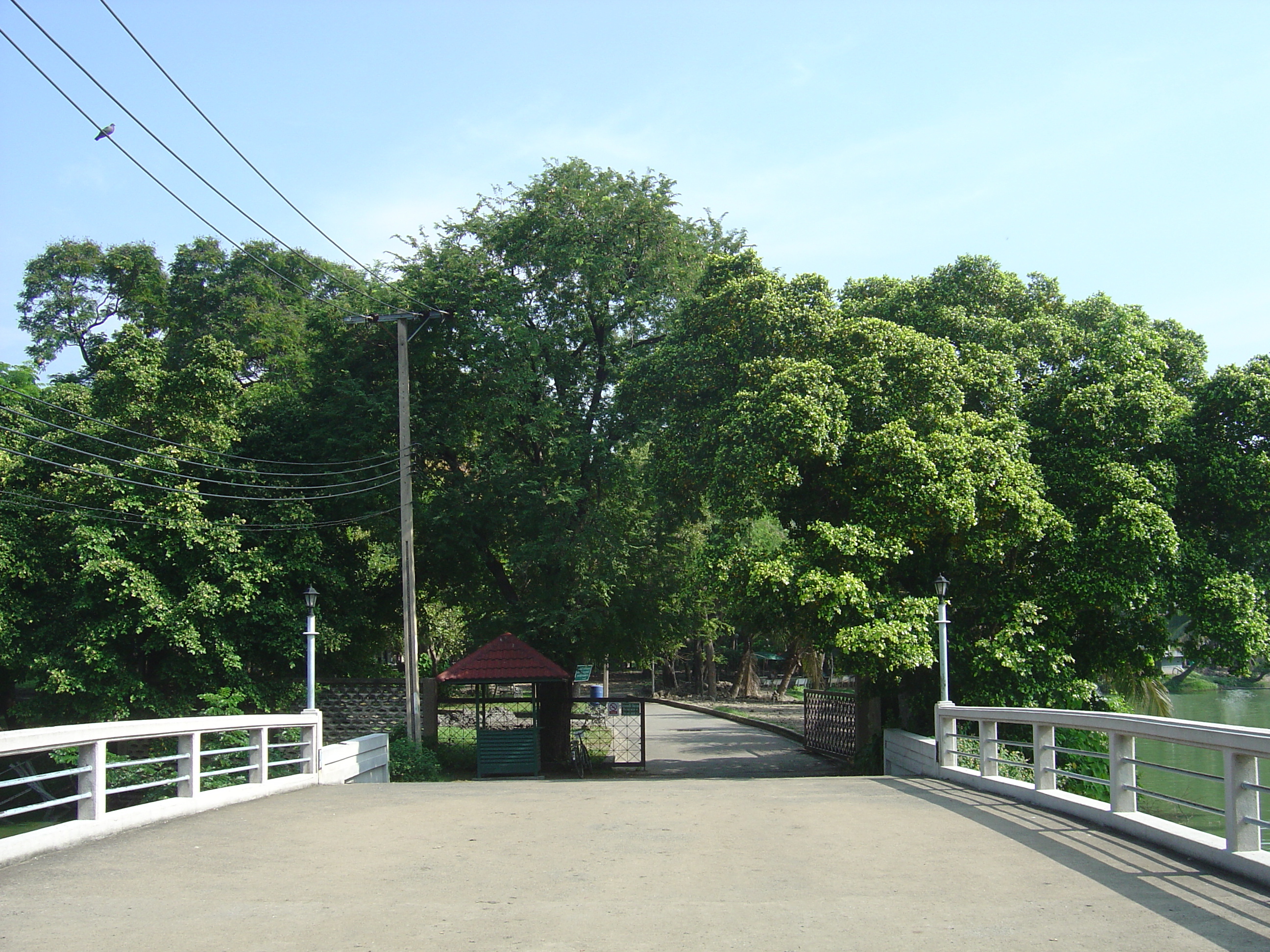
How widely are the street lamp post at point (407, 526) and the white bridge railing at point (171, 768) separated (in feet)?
8.37

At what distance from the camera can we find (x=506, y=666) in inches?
867

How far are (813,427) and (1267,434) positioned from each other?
26.2 ft

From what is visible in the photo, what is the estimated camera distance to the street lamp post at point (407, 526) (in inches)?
888

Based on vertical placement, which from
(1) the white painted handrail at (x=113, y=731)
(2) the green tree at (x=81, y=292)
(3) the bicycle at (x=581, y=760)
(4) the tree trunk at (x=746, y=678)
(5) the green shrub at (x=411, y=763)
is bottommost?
(4) the tree trunk at (x=746, y=678)

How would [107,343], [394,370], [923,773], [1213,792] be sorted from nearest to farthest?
[923,773]
[107,343]
[394,370]
[1213,792]

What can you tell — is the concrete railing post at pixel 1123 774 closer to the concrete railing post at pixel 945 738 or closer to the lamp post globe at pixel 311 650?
the concrete railing post at pixel 945 738

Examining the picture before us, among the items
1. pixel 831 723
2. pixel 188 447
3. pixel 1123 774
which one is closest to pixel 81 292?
pixel 188 447

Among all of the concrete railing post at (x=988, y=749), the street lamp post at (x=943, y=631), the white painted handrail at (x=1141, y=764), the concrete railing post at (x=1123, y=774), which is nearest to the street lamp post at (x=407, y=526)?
the street lamp post at (x=943, y=631)

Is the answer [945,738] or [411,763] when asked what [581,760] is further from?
[945,738]

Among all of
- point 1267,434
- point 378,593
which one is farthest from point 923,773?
point 378,593

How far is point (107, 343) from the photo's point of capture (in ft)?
81.5

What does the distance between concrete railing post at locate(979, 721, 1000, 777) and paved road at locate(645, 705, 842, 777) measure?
378 inches

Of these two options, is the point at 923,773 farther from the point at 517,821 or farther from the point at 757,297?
the point at 757,297

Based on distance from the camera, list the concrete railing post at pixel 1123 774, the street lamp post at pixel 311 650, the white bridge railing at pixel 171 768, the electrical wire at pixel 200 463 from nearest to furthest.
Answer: the white bridge railing at pixel 171 768 → the concrete railing post at pixel 1123 774 → the street lamp post at pixel 311 650 → the electrical wire at pixel 200 463
